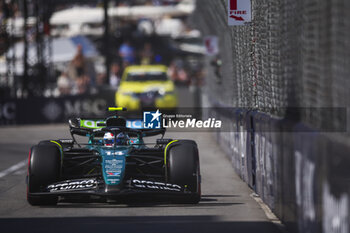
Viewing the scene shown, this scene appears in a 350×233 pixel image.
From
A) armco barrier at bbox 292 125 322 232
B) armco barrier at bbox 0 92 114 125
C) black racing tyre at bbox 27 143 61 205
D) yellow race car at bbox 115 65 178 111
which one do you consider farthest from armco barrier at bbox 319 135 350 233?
yellow race car at bbox 115 65 178 111

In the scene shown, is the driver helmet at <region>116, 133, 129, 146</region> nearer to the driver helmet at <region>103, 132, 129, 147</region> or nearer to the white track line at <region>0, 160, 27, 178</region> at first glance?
the driver helmet at <region>103, 132, 129, 147</region>

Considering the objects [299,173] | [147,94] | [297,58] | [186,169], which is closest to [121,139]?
[186,169]

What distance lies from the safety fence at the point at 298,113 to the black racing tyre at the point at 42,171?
7.51ft

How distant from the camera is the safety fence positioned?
5.88m

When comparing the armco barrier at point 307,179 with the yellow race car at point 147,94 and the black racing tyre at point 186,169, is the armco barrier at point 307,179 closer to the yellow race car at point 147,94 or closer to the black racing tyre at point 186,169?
the black racing tyre at point 186,169

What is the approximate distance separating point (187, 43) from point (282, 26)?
123 ft

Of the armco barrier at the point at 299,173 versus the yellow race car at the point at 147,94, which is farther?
the yellow race car at the point at 147,94

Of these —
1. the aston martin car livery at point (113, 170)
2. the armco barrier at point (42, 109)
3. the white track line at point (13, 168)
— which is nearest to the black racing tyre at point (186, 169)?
the aston martin car livery at point (113, 170)

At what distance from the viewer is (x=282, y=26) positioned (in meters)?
8.69

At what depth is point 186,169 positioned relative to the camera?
9.98 m

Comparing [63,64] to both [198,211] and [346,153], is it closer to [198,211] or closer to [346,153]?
[198,211]

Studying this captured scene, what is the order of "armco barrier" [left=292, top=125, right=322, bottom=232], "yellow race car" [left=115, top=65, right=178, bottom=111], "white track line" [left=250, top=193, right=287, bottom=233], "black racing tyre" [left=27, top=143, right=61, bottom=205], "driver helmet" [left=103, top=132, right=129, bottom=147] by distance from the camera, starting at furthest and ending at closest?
"yellow race car" [left=115, top=65, right=178, bottom=111], "driver helmet" [left=103, top=132, right=129, bottom=147], "black racing tyre" [left=27, top=143, right=61, bottom=205], "white track line" [left=250, top=193, right=287, bottom=233], "armco barrier" [left=292, top=125, right=322, bottom=232]

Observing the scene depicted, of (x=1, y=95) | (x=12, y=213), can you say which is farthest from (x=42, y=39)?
(x=12, y=213)

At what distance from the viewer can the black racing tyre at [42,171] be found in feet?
32.6
